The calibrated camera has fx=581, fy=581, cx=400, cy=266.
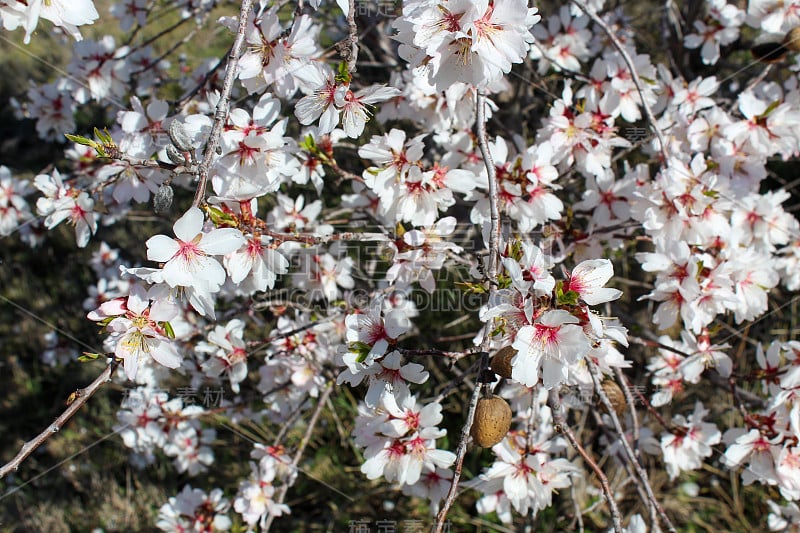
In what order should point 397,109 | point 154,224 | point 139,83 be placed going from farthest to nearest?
point 154,224, point 139,83, point 397,109

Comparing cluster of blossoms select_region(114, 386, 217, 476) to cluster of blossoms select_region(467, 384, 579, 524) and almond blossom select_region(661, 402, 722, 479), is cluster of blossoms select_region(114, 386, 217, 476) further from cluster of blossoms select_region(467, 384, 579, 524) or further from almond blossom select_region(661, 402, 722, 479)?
almond blossom select_region(661, 402, 722, 479)

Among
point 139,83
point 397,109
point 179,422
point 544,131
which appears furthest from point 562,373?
point 139,83

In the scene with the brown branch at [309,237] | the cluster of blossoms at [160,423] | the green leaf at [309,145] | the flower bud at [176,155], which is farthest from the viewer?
the cluster of blossoms at [160,423]

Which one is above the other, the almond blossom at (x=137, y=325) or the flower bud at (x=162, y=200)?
the flower bud at (x=162, y=200)

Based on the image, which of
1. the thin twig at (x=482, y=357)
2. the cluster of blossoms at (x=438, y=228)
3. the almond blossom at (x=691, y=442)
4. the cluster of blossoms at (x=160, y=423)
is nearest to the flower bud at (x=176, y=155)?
the cluster of blossoms at (x=438, y=228)

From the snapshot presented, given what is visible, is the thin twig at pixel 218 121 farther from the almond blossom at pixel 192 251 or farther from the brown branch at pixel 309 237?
the brown branch at pixel 309 237

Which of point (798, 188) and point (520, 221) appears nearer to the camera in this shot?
point (520, 221)

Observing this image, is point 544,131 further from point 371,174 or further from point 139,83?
point 139,83

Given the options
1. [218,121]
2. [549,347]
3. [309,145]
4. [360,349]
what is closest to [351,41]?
[218,121]

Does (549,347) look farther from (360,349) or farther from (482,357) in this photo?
(360,349)
